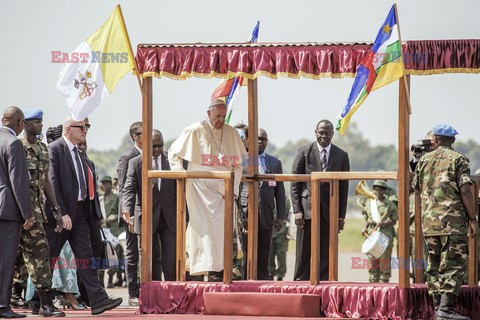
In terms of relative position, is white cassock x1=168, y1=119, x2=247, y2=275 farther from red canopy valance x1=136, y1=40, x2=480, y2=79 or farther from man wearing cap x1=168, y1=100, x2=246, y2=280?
red canopy valance x1=136, y1=40, x2=480, y2=79

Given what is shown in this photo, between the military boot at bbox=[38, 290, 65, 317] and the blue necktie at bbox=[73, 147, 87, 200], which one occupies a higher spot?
the blue necktie at bbox=[73, 147, 87, 200]

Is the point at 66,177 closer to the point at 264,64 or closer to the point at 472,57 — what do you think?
the point at 264,64

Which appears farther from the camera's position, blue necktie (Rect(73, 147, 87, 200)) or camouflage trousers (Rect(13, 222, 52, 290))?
blue necktie (Rect(73, 147, 87, 200))

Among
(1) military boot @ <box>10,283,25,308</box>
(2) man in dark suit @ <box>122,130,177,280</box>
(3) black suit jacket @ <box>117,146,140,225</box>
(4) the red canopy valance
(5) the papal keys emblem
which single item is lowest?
(1) military boot @ <box>10,283,25,308</box>

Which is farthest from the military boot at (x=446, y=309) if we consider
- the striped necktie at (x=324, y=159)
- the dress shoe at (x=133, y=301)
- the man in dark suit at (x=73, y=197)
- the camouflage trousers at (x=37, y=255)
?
the dress shoe at (x=133, y=301)

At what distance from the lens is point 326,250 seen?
1670cm

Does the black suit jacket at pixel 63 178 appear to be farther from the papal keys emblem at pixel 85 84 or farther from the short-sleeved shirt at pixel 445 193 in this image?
the short-sleeved shirt at pixel 445 193

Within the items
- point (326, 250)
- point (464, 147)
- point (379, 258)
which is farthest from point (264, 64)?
point (464, 147)

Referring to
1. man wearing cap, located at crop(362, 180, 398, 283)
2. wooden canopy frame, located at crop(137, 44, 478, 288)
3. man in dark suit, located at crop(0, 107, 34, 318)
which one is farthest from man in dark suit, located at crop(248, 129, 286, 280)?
man wearing cap, located at crop(362, 180, 398, 283)

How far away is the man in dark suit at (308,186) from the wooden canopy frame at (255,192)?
3.18 feet

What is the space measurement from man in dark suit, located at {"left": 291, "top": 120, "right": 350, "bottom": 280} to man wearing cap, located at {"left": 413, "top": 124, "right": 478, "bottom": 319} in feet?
9.25

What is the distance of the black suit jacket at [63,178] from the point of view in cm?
1476

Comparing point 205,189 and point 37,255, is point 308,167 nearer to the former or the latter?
point 205,189

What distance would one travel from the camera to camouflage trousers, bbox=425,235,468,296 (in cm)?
1355
